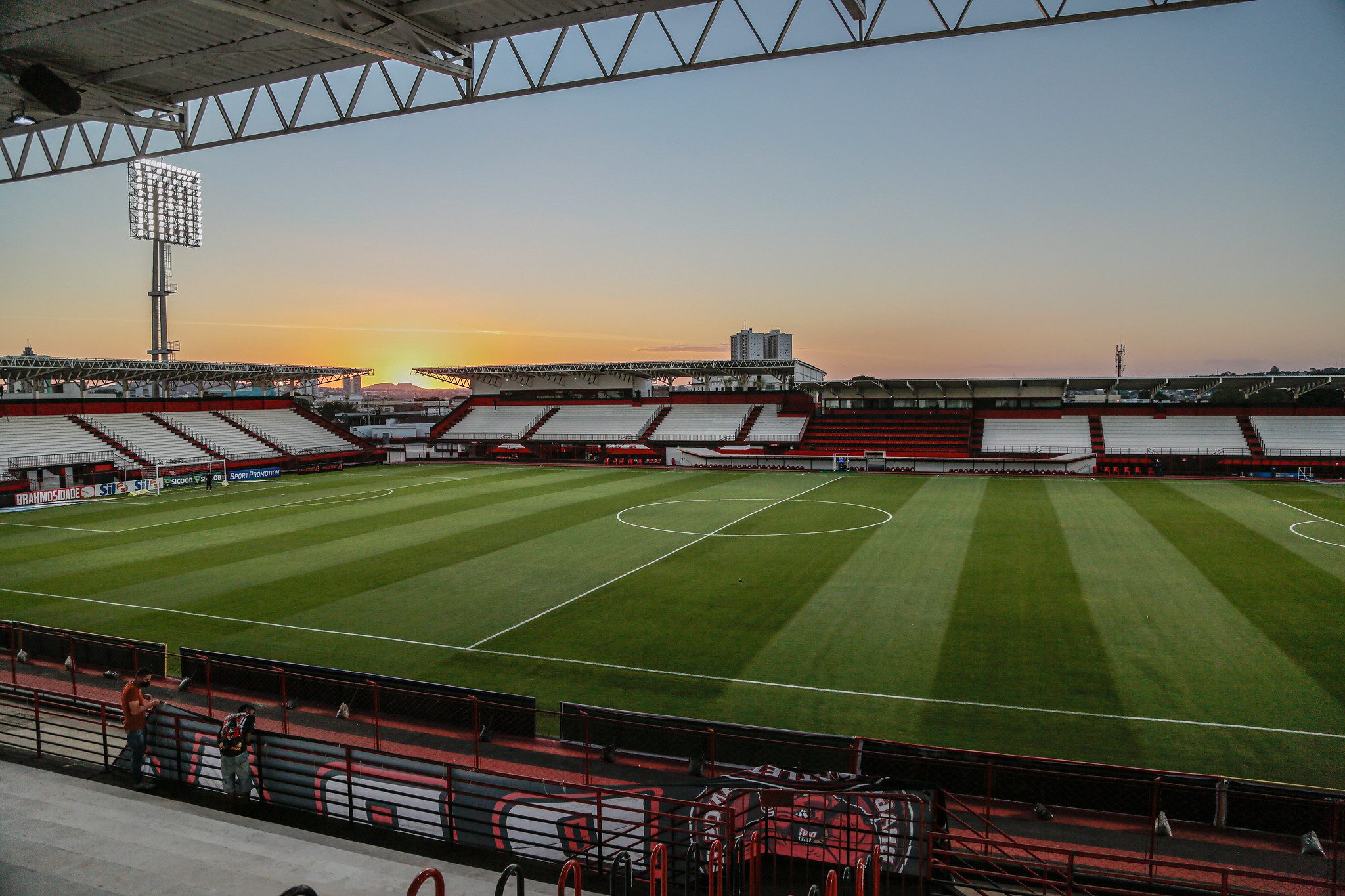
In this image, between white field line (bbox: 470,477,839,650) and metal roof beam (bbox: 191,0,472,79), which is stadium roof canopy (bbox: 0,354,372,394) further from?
metal roof beam (bbox: 191,0,472,79)

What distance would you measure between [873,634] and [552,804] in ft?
31.0

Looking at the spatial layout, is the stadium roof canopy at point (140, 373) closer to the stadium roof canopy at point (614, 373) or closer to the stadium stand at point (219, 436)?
the stadium stand at point (219, 436)

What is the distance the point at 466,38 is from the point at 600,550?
696 inches

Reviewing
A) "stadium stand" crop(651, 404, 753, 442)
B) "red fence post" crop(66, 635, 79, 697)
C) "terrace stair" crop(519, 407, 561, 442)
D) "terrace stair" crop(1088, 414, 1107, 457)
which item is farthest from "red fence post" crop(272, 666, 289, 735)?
"terrace stair" crop(1088, 414, 1107, 457)

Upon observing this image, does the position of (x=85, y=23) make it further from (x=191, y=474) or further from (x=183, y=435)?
(x=183, y=435)

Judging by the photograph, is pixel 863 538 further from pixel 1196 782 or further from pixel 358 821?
pixel 358 821

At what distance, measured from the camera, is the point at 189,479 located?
44.6 m

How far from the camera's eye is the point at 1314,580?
64.7 ft

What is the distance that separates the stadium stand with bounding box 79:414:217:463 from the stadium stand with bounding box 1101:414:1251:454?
60.0m

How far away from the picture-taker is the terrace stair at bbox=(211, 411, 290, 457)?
53.0 meters

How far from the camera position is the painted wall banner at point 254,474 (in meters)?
47.0

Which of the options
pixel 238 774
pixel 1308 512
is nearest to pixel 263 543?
pixel 238 774

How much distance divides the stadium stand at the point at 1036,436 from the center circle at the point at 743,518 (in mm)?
22617

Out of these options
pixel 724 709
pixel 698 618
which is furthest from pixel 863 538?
pixel 724 709
